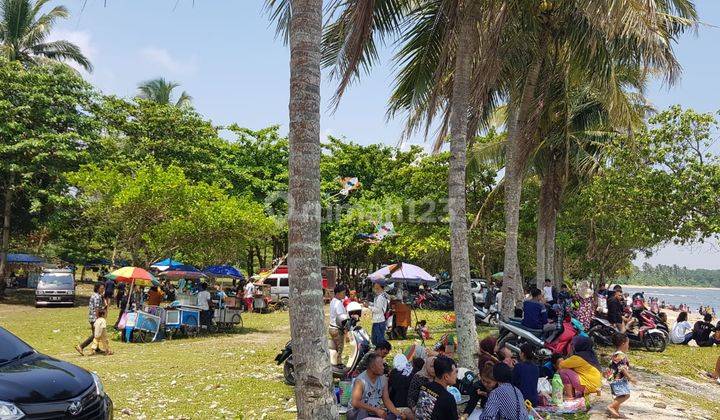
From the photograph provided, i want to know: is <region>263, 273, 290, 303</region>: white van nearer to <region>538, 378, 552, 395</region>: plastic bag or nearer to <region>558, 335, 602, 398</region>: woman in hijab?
<region>558, 335, 602, 398</region>: woman in hijab

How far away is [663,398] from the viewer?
977 centimetres

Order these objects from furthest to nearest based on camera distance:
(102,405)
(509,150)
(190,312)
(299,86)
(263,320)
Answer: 1. (263,320)
2. (190,312)
3. (509,150)
4. (102,405)
5. (299,86)

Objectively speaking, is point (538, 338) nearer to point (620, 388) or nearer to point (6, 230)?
point (620, 388)

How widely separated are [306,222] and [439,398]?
7.43 ft

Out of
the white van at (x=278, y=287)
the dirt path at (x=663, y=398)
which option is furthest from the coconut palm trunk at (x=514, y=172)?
the white van at (x=278, y=287)

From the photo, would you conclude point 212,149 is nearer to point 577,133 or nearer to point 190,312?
point 190,312

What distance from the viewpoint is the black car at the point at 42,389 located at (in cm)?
525

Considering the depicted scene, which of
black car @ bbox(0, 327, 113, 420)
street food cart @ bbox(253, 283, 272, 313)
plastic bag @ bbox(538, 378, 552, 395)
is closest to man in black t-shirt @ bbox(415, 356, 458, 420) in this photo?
plastic bag @ bbox(538, 378, 552, 395)

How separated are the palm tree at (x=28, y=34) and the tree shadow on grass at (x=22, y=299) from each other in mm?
12950

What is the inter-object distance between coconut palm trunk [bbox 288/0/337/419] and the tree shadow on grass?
26.0 meters

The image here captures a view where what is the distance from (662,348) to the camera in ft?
51.0

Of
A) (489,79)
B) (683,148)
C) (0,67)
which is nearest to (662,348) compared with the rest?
(683,148)

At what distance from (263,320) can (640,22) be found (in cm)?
1796

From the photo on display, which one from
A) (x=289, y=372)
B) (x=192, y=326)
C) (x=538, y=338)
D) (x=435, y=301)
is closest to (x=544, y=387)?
(x=538, y=338)
